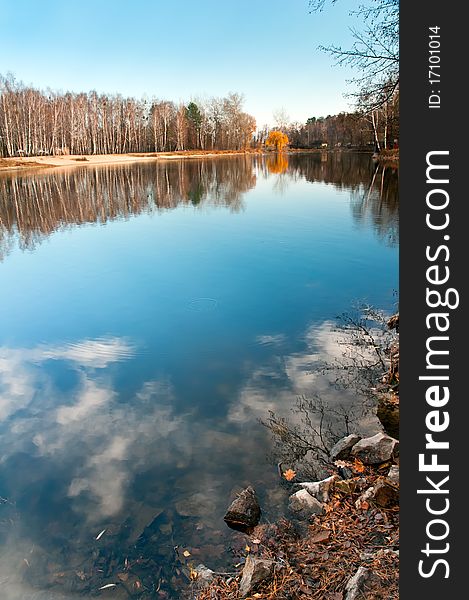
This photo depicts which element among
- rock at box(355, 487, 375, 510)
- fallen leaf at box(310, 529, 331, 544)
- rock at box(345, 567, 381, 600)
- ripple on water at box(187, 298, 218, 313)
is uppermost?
ripple on water at box(187, 298, 218, 313)

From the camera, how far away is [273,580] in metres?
3.19

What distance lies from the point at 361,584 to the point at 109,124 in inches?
3740

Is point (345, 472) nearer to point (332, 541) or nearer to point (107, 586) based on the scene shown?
point (332, 541)

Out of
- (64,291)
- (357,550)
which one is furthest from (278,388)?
(64,291)

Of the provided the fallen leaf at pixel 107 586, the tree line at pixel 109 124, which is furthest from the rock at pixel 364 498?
the tree line at pixel 109 124

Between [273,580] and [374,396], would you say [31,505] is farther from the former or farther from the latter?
[374,396]

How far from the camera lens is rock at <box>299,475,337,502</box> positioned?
4225 mm

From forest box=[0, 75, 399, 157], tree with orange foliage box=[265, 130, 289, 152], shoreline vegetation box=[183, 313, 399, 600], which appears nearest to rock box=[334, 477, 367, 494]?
shoreline vegetation box=[183, 313, 399, 600]

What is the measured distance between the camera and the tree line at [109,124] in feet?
222

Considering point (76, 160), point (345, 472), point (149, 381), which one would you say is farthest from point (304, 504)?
point (76, 160)

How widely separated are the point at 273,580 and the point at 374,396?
11.6 feet

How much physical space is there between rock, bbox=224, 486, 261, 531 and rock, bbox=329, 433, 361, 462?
44.1 inches

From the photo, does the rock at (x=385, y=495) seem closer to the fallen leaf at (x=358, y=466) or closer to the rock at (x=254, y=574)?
the fallen leaf at (x=358, y=466)

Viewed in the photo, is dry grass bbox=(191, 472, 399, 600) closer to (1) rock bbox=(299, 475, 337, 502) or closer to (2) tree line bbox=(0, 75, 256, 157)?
(1) rock bbox=(299, 475, 337, 502)
